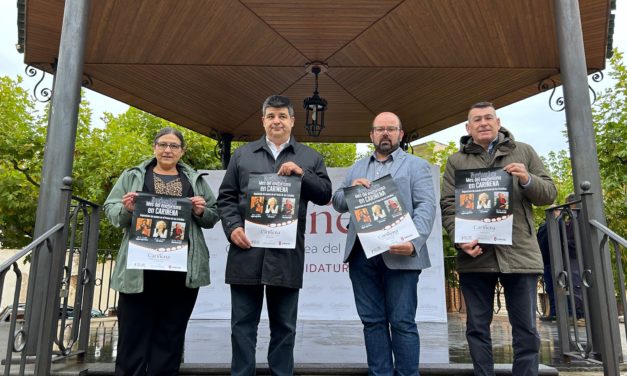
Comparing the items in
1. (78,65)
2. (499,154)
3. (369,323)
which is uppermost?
(78,65)

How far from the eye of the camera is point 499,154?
3.12 meters

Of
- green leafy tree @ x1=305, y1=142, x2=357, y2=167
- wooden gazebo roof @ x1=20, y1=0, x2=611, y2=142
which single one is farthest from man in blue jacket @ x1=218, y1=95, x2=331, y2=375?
green leafy tree @ x1=305, y1=142, x2=357, y2=167

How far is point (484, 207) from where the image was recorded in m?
2.97

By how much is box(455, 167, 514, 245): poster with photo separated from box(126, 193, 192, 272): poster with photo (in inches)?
69.1

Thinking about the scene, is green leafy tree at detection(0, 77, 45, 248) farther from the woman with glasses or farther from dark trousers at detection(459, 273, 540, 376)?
dark trousers at detection(459, 273, 540, 376)

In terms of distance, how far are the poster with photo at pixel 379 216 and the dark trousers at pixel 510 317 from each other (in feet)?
2.13

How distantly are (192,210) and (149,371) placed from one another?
1.05 metres

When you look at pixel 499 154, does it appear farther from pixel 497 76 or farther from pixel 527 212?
Answer: pixel 497 76

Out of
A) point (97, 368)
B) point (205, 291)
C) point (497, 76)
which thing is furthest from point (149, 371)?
point (497, 76)

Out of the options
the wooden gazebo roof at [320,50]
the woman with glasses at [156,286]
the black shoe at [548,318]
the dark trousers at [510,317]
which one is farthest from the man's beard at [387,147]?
the black shoe at [548,318]

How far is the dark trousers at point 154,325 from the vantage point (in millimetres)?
2912

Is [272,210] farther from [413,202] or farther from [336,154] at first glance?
[336,154]

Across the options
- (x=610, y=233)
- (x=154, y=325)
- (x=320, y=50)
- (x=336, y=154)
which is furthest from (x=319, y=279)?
(x=336, y=154)

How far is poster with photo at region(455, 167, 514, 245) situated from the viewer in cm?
291
